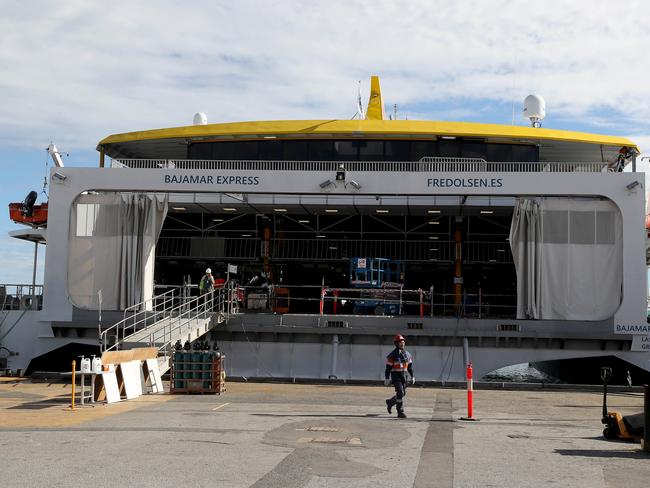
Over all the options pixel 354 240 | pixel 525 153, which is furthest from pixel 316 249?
pixel 525 153

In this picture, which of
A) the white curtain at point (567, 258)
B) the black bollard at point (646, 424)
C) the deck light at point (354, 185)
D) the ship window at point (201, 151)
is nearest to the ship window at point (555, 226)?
the white curtain at point (567, 258)

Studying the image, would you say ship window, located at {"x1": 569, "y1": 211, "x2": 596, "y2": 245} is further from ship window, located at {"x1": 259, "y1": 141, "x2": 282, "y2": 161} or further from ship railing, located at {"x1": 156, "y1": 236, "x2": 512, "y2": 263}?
ship window, located at {"x1": 259, "y1": 141, "x2": 282, "y2": 161}

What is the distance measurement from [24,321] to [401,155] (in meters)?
13.5

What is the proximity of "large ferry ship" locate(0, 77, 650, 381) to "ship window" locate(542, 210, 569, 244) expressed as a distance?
3 centimetres

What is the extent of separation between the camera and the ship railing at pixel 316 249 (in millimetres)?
34469

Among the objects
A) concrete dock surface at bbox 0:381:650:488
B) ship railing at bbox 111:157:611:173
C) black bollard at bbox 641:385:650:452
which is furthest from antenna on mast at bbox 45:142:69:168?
black bollard at bbox 641:385:650:452

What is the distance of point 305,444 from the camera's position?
1184 centimetres

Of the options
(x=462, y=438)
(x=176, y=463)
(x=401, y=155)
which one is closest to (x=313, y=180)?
(x=401, y=155)

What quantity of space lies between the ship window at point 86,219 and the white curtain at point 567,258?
13.2m

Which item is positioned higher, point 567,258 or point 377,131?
point 377,131

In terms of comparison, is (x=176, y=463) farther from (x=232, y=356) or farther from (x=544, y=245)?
(x=544, y=245)

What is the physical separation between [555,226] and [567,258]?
1.04 meters

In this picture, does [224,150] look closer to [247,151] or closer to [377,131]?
[247,151]

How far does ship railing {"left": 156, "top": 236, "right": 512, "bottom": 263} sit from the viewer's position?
113 feet
